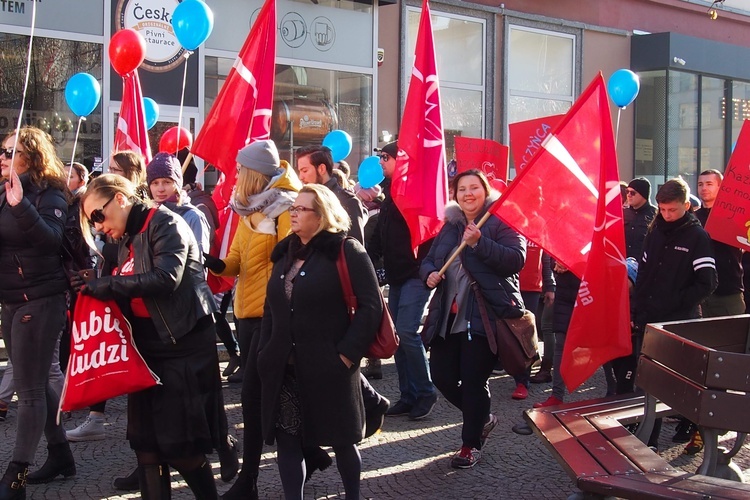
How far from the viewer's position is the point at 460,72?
16.3 metres

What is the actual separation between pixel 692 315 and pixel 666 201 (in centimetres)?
76

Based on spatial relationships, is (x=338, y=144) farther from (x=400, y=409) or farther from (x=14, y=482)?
(x=14, y=482)

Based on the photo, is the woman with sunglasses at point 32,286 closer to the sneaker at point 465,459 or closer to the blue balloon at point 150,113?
the sneaker at point 465,459

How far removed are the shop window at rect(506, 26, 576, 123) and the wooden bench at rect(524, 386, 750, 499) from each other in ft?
40.5

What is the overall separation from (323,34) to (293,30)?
51 cm

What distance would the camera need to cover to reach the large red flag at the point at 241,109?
6508 mm

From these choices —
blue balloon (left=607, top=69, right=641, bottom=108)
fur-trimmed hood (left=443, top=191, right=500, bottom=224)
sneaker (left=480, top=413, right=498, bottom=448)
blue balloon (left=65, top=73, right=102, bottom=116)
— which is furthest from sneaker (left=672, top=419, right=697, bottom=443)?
Result: blue balloon (left=65, top=73, right=102, bottom=116)

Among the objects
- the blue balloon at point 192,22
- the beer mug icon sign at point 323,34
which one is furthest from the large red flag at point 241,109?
the beer mug icon sign at point 323,34

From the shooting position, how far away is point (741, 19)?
20.6 metres

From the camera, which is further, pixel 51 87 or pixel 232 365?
pixel 51 87

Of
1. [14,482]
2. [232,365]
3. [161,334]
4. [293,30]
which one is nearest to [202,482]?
[161,334]

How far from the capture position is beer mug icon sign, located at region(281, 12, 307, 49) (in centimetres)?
1363

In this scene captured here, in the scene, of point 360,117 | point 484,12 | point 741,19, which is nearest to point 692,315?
point 360,117

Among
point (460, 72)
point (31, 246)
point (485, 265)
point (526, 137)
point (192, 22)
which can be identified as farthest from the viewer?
point (460, 72)
